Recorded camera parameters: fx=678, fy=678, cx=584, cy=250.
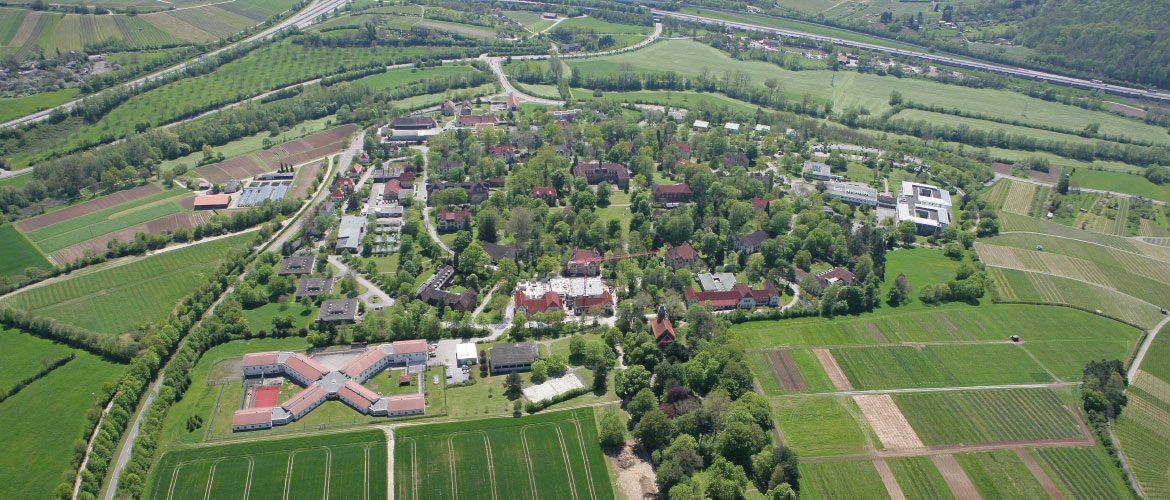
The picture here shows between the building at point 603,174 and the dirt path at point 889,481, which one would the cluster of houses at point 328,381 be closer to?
the dirt path at point 889,481

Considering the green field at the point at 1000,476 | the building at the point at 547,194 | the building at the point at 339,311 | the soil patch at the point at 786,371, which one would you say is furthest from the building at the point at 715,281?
the building at the point at 339,311

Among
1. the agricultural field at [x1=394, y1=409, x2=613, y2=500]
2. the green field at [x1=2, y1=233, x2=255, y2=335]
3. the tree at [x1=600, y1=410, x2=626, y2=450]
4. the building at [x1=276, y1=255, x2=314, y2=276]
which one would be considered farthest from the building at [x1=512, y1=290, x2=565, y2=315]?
the green field at [x1=2, y1=233, x2=255, y2=335]

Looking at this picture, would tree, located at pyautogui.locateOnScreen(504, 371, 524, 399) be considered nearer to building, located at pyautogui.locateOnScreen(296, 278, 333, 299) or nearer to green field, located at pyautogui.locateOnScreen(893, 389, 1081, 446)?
building, located at pyautogui.locateOnScreen(296, 278, 333, 299)

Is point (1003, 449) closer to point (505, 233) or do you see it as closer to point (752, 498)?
point (752, 498)

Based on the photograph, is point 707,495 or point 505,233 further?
point 505,233

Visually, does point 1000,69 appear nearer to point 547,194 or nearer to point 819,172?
point 819,172

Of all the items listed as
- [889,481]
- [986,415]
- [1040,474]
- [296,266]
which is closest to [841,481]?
[889,481]

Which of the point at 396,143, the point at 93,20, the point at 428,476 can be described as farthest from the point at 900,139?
the point at 93,20

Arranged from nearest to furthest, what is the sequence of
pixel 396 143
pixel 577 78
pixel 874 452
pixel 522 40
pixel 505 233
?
pixel 874 452, pixel 505 233, pixel 396 143, pixel 577 78, pixel 522 40
